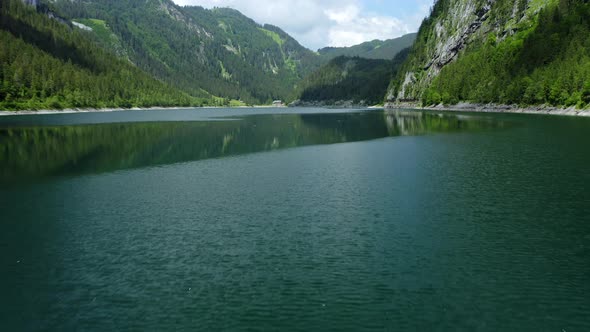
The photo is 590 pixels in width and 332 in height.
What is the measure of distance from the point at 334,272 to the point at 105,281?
1282 centimetres

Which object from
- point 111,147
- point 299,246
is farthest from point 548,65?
point 299,246

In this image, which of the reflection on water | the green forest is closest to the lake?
the reflection on water

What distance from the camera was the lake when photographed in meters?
19.2

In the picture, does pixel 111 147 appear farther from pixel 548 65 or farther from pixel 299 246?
pixel 548 65

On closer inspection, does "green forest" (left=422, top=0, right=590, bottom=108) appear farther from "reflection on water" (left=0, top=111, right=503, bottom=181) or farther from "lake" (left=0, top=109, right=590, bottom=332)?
"lake" (left=0, top=109, right=590, bottom=332)

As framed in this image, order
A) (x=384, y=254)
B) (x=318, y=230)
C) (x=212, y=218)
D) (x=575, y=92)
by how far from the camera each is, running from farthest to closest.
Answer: (x=575, y=92), (x=212, y=218), (x=318, y=230), (x=384, y=254)

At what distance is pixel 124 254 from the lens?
26.4m

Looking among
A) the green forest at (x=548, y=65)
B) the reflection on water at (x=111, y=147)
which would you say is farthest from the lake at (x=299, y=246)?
the green forest at (x=548, y=65)

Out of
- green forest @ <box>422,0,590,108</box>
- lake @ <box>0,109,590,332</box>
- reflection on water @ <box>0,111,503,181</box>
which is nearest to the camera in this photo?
lake @ <box>0,109,590,332</box>

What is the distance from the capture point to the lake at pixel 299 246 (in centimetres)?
1925

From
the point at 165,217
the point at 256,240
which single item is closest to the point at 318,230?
the point at 256,240

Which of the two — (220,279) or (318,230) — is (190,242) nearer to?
(220,279)

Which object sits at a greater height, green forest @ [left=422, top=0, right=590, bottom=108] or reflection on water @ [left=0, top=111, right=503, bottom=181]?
green forest @ [left=422, top=0, right=590, bottom=108]

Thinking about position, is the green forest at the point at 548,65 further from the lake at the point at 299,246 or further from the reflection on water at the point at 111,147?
the lake at the point at 299,246
